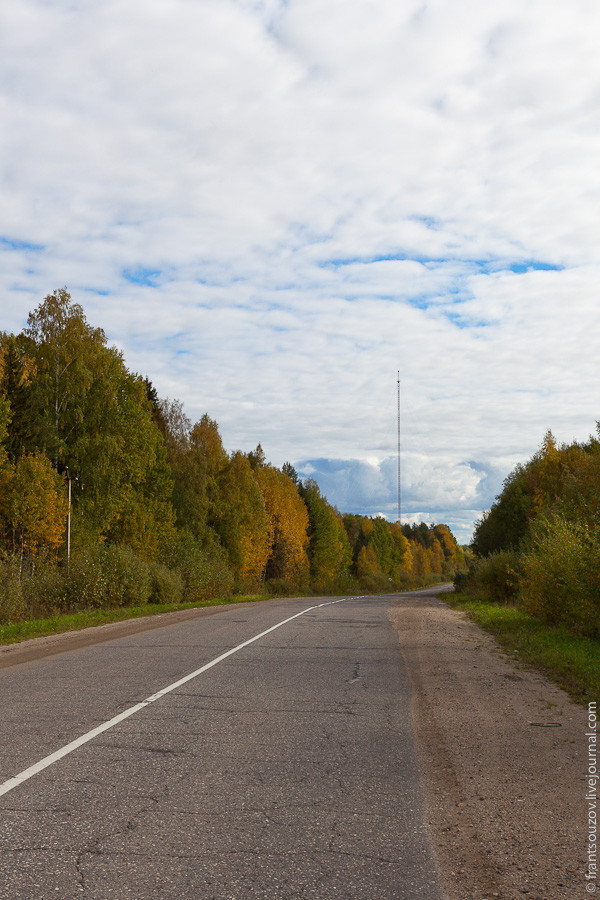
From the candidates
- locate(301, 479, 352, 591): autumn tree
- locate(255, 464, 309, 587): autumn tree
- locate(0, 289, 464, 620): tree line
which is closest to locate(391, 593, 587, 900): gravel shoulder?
locate(0, 289, 464, 620): tree line

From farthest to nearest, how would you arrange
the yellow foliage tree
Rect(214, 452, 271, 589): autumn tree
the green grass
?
1. Rect(214, 452, 271, 589): autumn tree
2. the yellow foliage tree
3. the green grass

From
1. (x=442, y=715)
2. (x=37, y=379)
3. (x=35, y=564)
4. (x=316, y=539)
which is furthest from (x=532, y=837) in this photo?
(x=316, y=539)

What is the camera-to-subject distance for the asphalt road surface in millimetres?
3717

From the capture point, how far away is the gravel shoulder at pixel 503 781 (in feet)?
12.7

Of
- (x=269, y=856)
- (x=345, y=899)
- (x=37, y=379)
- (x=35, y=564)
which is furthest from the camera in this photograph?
(x=37, y=379)

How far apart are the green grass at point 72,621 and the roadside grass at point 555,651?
1094 centimetres

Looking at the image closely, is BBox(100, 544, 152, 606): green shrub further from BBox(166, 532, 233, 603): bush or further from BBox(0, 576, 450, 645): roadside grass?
BBox(166, 532, 233, 603): bush

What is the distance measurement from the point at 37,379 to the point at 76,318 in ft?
13.5

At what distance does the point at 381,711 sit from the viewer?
7949 mm

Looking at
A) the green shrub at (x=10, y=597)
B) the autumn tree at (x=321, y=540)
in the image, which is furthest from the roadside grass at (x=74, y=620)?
the autumn tree at (x=321, y=540)

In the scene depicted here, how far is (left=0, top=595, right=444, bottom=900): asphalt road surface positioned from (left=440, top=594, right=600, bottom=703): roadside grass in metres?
2.58

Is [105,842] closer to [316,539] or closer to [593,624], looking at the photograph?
[593,624]

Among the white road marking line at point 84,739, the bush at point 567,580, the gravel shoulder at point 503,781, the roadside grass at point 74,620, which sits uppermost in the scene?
the bush at point 567,580

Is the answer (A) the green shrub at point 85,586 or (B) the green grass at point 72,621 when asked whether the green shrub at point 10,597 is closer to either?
(B) the green grass at point 72,621
